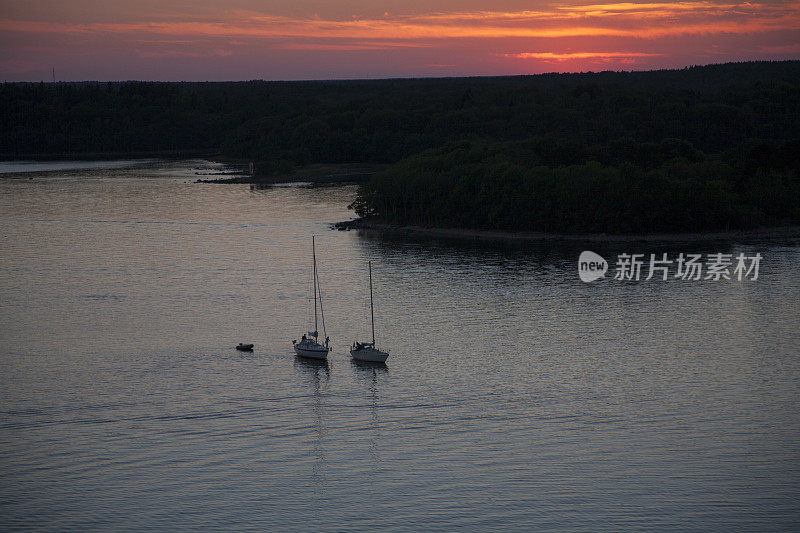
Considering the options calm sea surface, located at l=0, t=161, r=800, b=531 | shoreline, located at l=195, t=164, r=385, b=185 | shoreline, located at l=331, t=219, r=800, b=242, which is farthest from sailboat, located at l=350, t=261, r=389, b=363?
shoreline, located at l=195, t=164, r=385, b=185

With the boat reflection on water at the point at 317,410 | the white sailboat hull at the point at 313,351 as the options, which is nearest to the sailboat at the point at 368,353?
the white sailboat hull at the point at 313,351

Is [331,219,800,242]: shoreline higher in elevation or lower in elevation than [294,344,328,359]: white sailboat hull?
higher

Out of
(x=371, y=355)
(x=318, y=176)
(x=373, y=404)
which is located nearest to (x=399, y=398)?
(x=373, y=404)

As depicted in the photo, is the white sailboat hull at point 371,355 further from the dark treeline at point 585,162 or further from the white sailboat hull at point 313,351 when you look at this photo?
the dark treeline at point 585,162

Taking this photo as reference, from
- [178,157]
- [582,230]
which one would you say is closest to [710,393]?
[582,230]

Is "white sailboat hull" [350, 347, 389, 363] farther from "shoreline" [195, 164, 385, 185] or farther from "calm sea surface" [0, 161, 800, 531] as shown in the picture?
"shoreline" [195, 164, 385, 185]

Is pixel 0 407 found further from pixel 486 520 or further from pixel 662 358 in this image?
pixel 662 358
